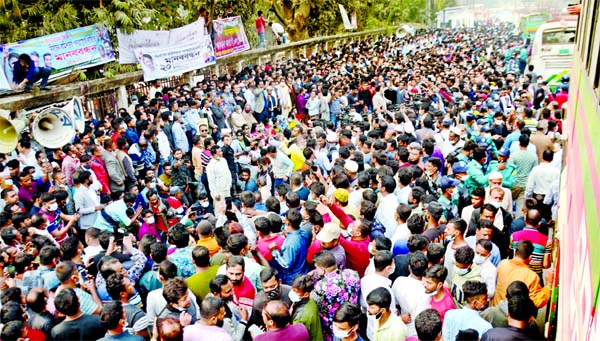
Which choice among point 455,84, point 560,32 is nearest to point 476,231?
point 455,84

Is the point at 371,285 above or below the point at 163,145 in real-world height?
below

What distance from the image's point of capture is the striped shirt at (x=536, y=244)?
4.61 meters

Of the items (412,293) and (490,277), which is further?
(490,277)

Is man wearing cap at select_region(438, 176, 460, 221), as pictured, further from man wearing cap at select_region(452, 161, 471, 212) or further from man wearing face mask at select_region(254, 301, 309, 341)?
man wearing face mask at select_region(254, 301, 309, 341)

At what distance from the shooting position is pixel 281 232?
530 centimetres

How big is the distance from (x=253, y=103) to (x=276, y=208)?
7.68m

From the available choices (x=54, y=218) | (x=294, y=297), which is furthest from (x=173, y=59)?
(x=294, y=297)

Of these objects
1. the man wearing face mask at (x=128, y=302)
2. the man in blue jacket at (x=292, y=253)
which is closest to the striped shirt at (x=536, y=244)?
the man in blue jacket at (x=292, y=253)

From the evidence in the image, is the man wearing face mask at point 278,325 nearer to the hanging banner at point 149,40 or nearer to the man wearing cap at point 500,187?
the man wearing cap at point 500,187

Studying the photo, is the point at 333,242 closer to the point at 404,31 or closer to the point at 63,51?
the point at 63,51

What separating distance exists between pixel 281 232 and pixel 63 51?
735 cm

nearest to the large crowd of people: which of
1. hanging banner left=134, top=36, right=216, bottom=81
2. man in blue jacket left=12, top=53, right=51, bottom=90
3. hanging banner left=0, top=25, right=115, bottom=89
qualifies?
man in blue jacket left=12, top=53, right=51, bottom=90

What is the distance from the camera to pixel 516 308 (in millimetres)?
3369

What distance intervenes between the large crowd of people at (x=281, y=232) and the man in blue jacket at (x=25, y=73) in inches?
55.6
